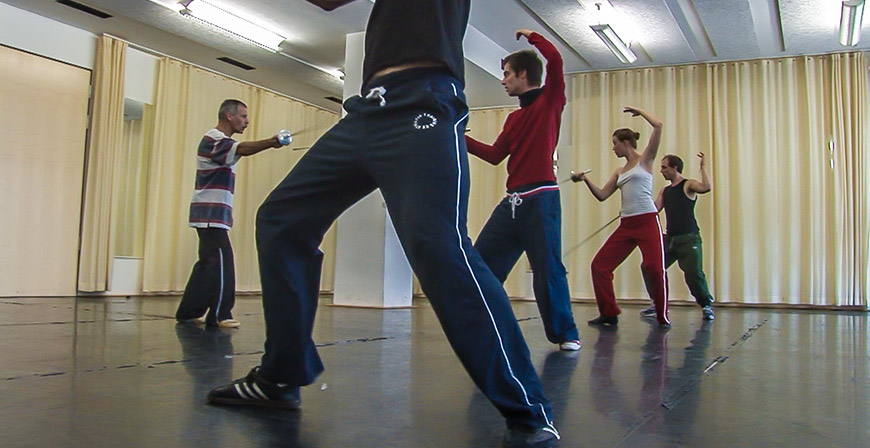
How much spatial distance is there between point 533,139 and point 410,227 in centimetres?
189

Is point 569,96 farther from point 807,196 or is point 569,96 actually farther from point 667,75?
A: point 807,196

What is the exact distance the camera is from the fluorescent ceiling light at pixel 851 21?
6.48 meters

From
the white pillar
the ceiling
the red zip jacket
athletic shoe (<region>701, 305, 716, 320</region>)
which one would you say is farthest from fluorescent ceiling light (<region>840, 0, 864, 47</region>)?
the red zip jacket

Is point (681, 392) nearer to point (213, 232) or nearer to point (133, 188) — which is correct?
point (213, 232)

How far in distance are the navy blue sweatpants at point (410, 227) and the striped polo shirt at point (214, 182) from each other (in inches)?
97.1

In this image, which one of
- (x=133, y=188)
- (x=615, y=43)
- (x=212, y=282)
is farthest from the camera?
(x=133, y=188)

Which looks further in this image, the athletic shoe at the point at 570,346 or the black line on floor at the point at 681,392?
the athletic shoe at the point at 570,346

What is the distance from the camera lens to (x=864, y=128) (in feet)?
26.5

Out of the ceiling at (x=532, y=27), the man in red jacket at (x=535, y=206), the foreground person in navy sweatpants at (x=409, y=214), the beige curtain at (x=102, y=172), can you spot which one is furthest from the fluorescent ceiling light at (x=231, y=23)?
the foreground person in navy sweatpants at (x=409, y=214)

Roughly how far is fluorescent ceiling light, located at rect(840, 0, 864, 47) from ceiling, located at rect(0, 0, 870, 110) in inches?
4.5

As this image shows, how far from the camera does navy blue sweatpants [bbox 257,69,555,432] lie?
1381mm

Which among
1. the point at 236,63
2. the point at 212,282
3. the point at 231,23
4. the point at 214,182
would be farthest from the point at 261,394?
the point at 236,63

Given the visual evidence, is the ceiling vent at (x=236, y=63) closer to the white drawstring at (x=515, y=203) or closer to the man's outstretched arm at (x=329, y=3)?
the white drawstring at (x=515, y=203)

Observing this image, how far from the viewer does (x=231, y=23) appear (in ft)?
23.8
